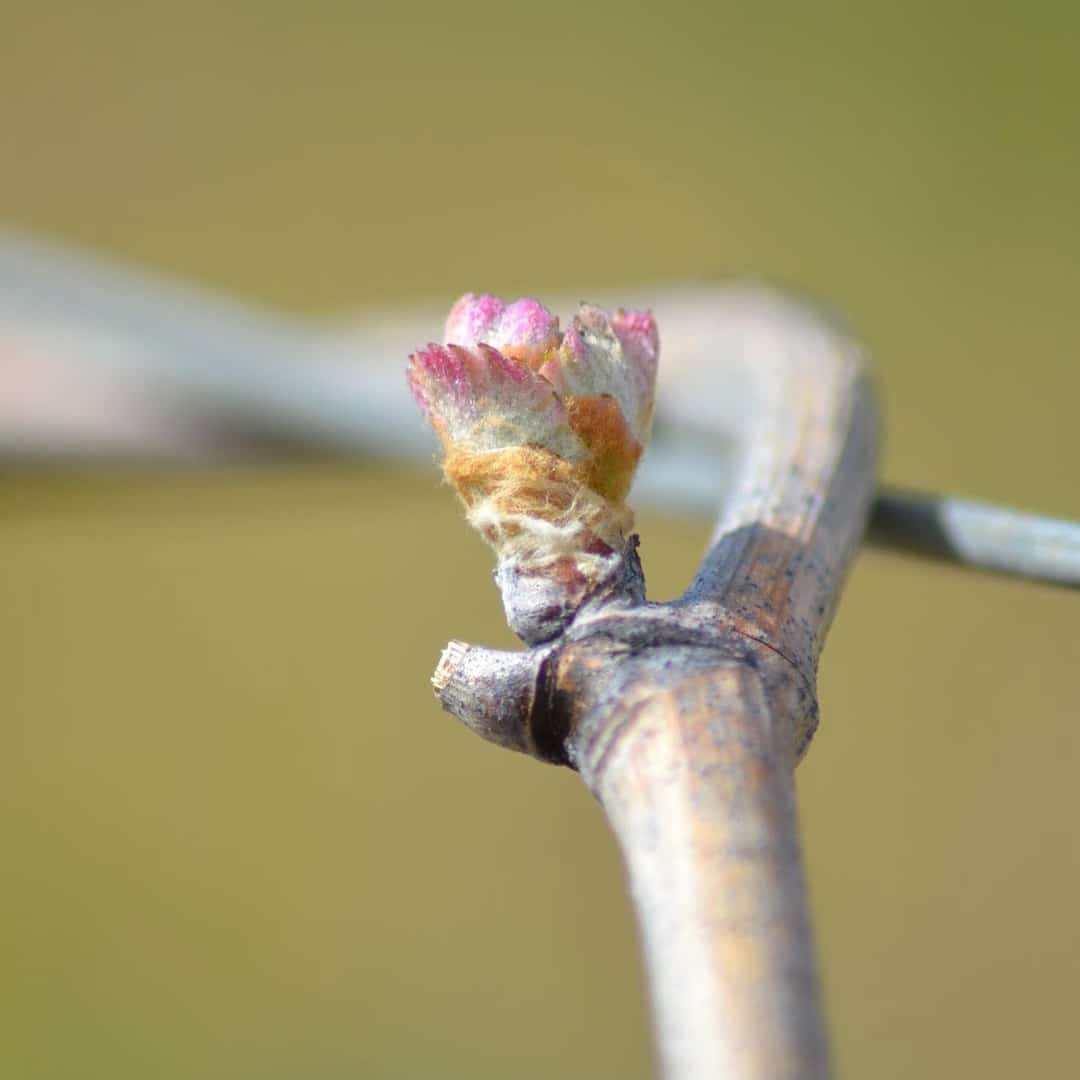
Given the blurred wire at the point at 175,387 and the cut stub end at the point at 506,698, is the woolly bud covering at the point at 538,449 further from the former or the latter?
the blurred wire at the point at 175,387

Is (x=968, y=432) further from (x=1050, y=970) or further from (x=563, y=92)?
(x=563, y=92)

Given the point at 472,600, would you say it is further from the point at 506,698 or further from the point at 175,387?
the point at 506,698

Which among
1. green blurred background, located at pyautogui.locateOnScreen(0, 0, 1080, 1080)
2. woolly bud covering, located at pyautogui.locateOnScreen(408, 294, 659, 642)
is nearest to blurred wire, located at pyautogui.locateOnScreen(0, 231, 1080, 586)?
woolly bud covering, located at pyautogui.locateOnScreen(408, 294, 659, 642)

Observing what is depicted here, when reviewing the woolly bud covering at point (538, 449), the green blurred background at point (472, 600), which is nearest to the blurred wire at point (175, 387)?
the woolly bud covering at point (538, 449)

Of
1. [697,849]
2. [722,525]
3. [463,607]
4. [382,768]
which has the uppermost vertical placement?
[463,607]

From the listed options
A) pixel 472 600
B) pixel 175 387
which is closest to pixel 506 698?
pixel 175 387

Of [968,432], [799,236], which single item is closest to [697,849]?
[968,432]
